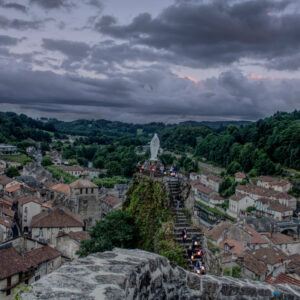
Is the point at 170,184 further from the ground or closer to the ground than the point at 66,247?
further from the ground

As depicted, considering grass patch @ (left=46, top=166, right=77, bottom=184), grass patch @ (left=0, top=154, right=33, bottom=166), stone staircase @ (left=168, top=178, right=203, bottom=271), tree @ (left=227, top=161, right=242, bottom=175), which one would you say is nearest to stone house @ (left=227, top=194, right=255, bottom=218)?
tree @ (left=227, top=161, right=242, bottom=175)

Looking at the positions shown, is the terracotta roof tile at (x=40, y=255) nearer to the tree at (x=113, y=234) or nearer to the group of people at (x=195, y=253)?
the tree at (x=113, y=234)

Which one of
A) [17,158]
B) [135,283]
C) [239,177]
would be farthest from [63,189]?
[17,158]

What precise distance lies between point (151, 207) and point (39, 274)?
10.1m

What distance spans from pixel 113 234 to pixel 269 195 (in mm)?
53086

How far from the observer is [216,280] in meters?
5.45

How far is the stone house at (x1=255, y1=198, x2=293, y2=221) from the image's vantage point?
56.9m

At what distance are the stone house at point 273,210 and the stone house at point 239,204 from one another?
5.67 ft

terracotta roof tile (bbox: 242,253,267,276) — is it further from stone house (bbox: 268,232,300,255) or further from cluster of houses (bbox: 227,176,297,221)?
cluster of houses (bbox: 227,176,297,221)

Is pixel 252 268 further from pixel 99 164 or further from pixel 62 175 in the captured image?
pixel 99 164

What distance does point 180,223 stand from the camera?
609 inches

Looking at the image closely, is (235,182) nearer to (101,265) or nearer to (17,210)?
(17,210)

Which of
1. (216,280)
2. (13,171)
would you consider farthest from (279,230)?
(13,171)

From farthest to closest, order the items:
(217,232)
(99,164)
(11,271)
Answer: (99,164)
(217,232)
(11,271)
